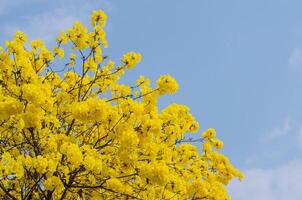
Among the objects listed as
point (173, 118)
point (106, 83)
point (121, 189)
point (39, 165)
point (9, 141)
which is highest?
point (106, 83)

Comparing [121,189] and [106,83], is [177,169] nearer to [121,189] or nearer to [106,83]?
[121,189]

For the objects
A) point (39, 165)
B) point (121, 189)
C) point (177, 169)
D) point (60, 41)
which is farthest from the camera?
point (60, 41)

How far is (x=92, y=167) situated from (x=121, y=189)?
1.28 meters

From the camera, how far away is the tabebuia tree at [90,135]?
7758 mm

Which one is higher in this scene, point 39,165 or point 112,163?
point 112,163

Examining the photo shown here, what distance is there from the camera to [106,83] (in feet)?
35.0

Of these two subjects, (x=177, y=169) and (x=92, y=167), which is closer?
(x=92, y=167)

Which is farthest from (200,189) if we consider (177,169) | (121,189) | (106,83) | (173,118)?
(106,83)

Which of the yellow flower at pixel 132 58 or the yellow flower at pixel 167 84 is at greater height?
the yellow flower at pixel 132 58

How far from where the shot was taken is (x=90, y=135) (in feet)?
30.9

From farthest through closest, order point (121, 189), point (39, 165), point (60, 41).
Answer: point (60, 41)
point (121, 189)
point (39, 165)

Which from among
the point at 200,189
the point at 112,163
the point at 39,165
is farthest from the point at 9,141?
the point at 200,189

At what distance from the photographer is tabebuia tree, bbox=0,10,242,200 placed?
776cm

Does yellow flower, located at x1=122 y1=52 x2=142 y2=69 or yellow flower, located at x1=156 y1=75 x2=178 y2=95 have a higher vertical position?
yellow flower, located at x1=122 y1=52 x2=142 y2=69
